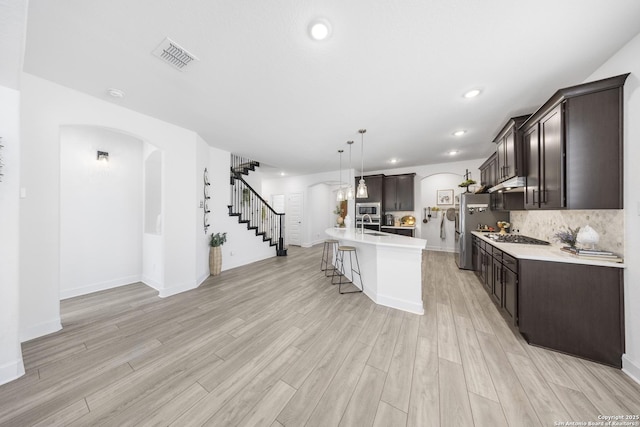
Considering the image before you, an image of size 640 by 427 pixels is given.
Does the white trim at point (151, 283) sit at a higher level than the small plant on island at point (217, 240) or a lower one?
lower

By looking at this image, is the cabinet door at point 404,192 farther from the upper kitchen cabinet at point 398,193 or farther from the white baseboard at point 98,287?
the white baseboard at point 98,287

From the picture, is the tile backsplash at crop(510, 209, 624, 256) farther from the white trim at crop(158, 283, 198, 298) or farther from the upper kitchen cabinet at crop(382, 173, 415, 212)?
the white trim at crop(158, 283, 198, 298)

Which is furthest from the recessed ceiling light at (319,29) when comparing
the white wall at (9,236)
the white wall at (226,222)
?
the white wall at (226,222)

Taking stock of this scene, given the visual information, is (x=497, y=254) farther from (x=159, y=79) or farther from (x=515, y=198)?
(x=159, y=79)

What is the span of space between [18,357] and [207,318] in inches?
57.5

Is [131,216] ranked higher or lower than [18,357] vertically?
higher

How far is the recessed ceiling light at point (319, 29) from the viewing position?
5.04ft

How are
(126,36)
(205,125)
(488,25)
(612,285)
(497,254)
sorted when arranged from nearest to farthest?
1. (488,25)
2. (126,36)
3. (612,285)
4. (497,254)
5. (205,125)

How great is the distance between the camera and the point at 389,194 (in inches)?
263

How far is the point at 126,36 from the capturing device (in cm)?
168

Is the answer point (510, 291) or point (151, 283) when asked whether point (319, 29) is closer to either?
point (510, 291)

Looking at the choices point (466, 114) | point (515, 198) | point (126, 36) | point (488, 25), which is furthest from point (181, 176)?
point (515, 198)

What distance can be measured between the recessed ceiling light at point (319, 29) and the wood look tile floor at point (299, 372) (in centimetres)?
283

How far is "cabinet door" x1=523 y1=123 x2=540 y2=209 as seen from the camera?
251 centimetres
